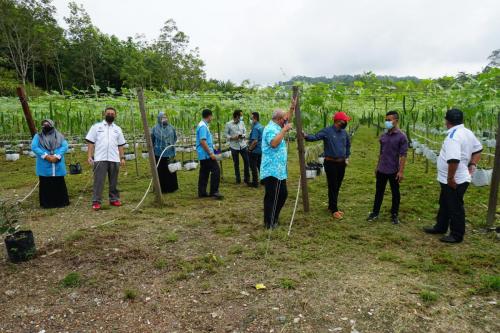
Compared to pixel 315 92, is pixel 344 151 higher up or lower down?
lower down

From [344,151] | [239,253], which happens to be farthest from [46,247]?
[344,151]

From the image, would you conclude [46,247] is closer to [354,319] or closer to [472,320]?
[354,319]

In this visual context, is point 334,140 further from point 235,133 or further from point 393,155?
point 235,133

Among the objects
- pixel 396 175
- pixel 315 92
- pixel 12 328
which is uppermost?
pixel 315 92

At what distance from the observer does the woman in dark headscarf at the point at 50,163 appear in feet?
20.2

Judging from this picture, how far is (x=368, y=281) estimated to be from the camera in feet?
11.6

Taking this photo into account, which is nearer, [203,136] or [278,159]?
[278,159]

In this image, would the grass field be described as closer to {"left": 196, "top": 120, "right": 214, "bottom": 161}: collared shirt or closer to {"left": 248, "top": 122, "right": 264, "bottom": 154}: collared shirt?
{"left": 196, "top": 120, "right": 214, "bottom": 161}: collared shirt

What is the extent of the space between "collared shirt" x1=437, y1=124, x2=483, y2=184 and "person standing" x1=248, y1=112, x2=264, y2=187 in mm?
3755

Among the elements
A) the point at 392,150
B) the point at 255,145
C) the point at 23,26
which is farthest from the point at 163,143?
the point at 23,26

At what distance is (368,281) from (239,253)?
1554 millimetres

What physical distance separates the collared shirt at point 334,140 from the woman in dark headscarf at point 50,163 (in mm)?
4447

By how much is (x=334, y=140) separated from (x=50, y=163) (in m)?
5.01

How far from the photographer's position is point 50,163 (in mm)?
6297
